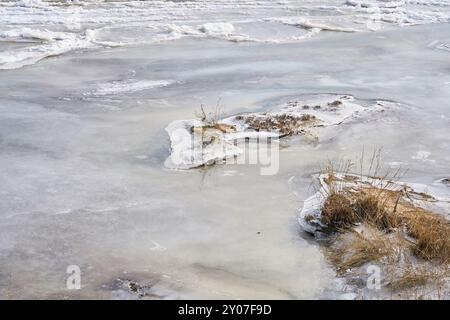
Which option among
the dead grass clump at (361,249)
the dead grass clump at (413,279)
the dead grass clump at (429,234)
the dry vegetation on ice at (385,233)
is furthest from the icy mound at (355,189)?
the dead grass clump at (413,279)

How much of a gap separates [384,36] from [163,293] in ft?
45.4

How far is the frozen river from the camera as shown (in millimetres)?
4855

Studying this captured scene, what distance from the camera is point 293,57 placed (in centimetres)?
1333

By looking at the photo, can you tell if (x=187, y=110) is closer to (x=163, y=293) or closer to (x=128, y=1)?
(x=163, y=293)

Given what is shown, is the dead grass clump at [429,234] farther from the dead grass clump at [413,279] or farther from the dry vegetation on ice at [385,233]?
the dead grass clump at [413,279]

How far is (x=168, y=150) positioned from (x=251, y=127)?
4.63 ft

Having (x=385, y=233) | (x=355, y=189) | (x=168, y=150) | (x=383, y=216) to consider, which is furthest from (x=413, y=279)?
(x=168, y=150)

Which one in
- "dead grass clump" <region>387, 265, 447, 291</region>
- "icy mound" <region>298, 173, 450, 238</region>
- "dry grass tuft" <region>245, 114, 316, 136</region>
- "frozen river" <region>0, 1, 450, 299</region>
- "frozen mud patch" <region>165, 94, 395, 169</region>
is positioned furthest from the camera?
"dry grass tuft" <region>245, 114, 316, 136</region>

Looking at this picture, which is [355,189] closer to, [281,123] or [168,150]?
[281,123]

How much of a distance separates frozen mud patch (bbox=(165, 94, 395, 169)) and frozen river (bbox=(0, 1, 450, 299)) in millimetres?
229

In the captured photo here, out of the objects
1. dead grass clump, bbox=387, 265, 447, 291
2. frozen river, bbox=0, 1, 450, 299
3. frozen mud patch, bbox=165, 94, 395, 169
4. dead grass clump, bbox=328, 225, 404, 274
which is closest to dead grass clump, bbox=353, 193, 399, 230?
dead grass clump, bbox=328, 225, 404, 274

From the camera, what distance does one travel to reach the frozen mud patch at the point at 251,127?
721 cm

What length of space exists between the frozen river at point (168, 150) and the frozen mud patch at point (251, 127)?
0.75ft

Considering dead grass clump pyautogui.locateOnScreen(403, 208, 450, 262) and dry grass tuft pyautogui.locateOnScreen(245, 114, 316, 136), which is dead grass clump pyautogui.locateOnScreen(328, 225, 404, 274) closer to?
dead grass clump pyautogui.locateOnScreen(403, 208, 450, 262)
